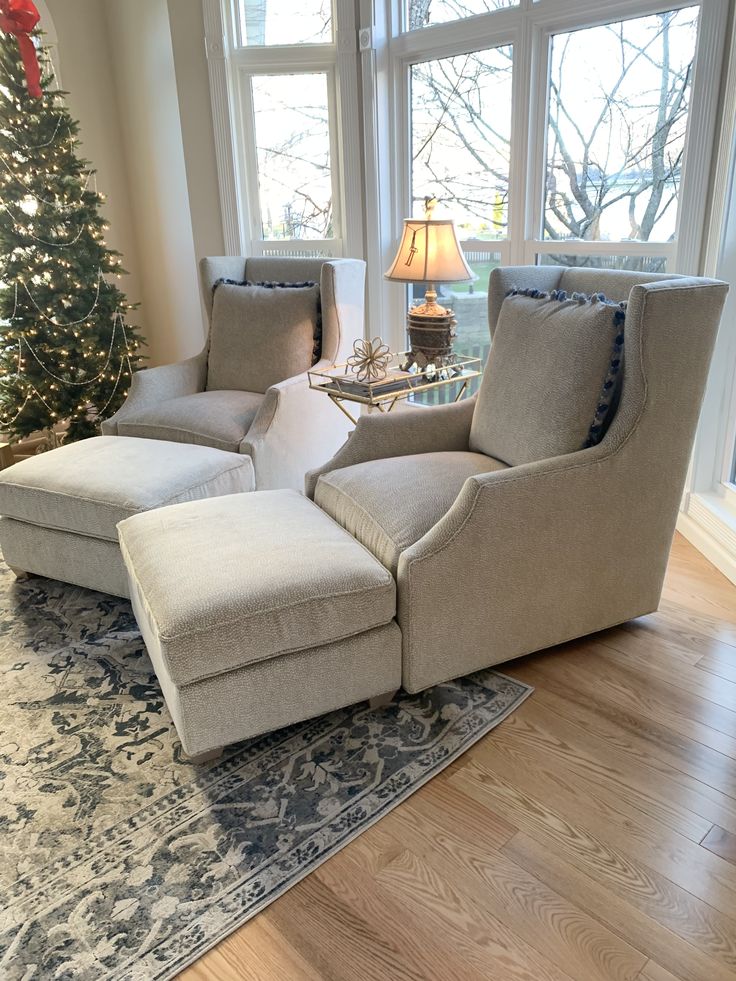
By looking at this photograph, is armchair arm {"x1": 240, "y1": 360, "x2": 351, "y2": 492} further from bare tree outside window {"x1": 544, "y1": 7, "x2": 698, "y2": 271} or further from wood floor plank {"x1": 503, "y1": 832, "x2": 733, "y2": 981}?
wood floor plank {"x1": 503, "y1": 832, "x2": 733, "y2": 981}

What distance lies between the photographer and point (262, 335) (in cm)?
326

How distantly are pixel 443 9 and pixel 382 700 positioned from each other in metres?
3.16

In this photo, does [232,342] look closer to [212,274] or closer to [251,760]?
[212,274]

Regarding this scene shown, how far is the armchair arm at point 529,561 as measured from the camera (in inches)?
72.0

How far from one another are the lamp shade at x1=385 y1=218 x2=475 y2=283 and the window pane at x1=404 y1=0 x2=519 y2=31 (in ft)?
4.01

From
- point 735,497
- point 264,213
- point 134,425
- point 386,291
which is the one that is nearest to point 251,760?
point 134,425

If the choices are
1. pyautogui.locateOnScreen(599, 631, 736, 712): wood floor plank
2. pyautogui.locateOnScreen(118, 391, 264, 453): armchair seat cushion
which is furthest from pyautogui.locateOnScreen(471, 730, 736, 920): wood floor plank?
pyautogui.locateOnScreen(118, 391, 264, 453): armchair seat cushion

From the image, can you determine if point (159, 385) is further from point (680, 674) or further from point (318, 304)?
point (680, 674)

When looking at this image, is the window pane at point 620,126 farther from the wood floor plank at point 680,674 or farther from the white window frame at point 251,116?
the wood floor plank at point 680,674

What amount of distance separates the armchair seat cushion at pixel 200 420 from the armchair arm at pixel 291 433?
9 cm

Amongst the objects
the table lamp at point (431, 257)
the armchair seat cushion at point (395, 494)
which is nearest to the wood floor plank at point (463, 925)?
the armchair seat cushion at point (395, 494)

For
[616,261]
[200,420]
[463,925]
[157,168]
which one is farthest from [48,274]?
[463,925]

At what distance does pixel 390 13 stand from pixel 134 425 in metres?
2.35

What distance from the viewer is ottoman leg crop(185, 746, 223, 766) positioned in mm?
1751
